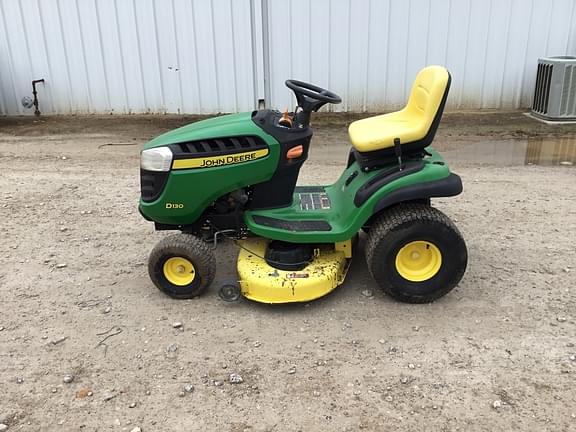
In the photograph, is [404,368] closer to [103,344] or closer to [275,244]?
[275,244]

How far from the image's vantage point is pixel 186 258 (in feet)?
10.6

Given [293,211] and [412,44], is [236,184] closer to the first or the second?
[293,211]

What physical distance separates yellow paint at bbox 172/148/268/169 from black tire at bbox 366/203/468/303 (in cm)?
80

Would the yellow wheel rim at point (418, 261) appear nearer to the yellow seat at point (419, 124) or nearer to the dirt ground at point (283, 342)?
the dirt ground at point (283, 342)

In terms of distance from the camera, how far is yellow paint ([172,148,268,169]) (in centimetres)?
315

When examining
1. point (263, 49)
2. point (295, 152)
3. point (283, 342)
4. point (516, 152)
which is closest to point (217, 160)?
point (295, 152)

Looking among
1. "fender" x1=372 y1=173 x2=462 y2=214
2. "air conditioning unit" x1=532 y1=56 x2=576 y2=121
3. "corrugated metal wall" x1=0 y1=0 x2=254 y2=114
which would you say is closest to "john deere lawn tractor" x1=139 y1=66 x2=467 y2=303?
"fender" x1=372 y1=173 x2=462 y2=214

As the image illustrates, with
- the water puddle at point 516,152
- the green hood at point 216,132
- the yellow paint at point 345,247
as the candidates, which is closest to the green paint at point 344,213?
the yellow paint at point 345,247

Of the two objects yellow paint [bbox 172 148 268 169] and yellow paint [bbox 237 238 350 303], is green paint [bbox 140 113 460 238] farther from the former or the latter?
yellow paint [bbox 237 238 350 303]

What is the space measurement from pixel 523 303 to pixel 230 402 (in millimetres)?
1796

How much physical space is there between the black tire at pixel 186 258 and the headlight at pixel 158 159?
414 millimetres

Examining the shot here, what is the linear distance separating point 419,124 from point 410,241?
0.66 metres

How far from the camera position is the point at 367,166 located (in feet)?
10.9

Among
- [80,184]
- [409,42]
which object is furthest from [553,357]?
[409,42]
